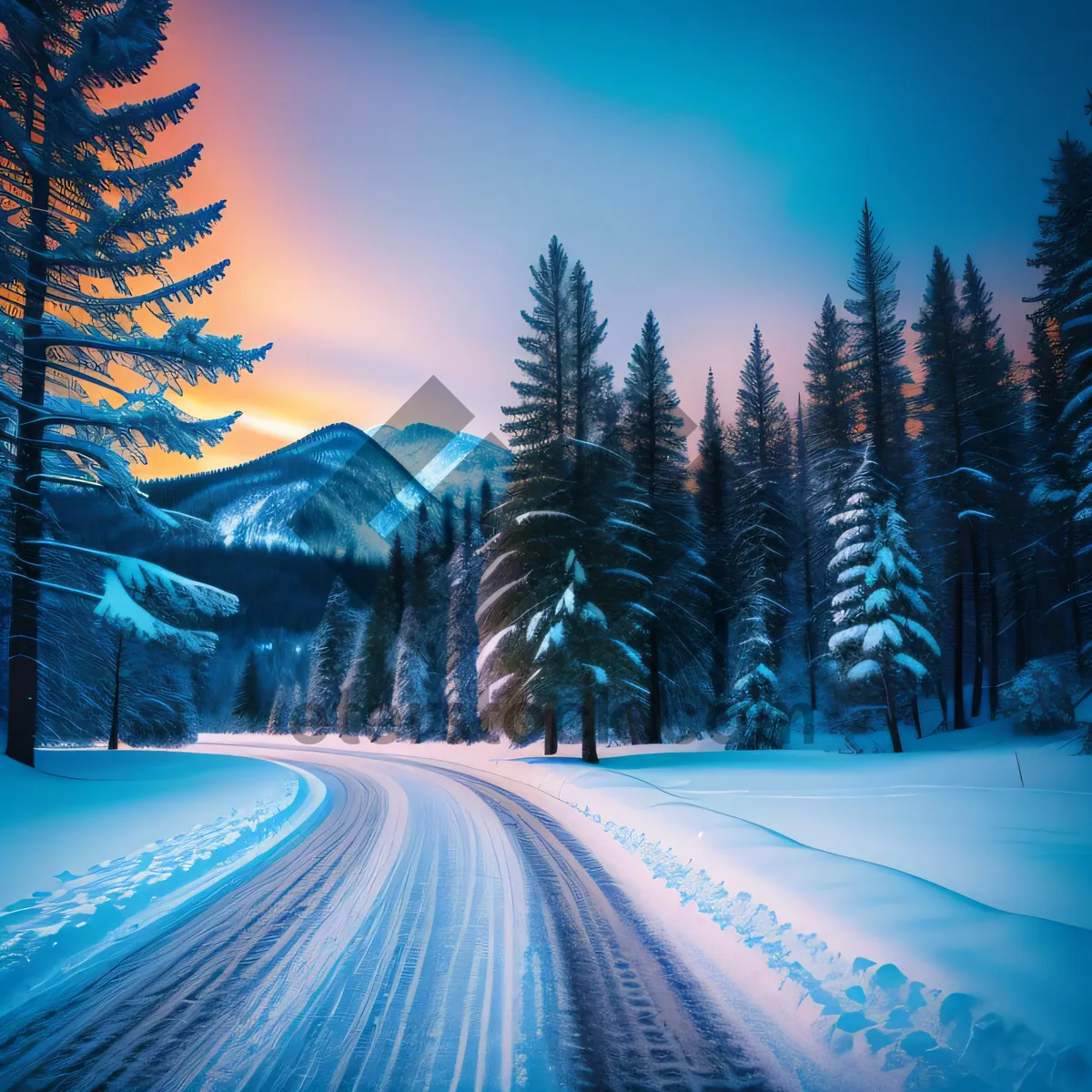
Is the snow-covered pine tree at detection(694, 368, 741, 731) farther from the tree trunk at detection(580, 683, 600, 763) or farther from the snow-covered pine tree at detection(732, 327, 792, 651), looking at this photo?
the tree trunk at detection(580, 683, 600, 763)

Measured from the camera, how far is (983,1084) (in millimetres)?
2486

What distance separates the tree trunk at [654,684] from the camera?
855 inches

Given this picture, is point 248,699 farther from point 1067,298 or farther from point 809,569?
point 1067,298

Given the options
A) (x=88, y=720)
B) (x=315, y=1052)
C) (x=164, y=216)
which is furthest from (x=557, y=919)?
(x=88, y=720)

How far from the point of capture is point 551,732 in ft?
65.9

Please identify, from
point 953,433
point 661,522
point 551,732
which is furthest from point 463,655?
point 953,433

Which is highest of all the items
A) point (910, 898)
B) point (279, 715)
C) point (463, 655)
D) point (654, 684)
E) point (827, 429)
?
point (827, 429)

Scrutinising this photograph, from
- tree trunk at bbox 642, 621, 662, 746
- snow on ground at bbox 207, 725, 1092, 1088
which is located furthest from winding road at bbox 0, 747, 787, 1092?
tree trunk at bbox 642, 621, 662, 746

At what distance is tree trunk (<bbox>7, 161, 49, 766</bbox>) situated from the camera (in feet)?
32.1

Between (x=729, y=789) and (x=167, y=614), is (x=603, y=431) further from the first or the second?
(x=167, y=614)

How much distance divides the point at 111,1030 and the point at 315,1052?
4.56ft

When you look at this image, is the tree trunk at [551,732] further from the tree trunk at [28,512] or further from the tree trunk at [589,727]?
the tree trunk at [28,512]

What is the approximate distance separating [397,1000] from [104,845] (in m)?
5.75

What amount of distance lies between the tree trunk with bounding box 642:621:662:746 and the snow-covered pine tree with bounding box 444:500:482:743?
530 inches
